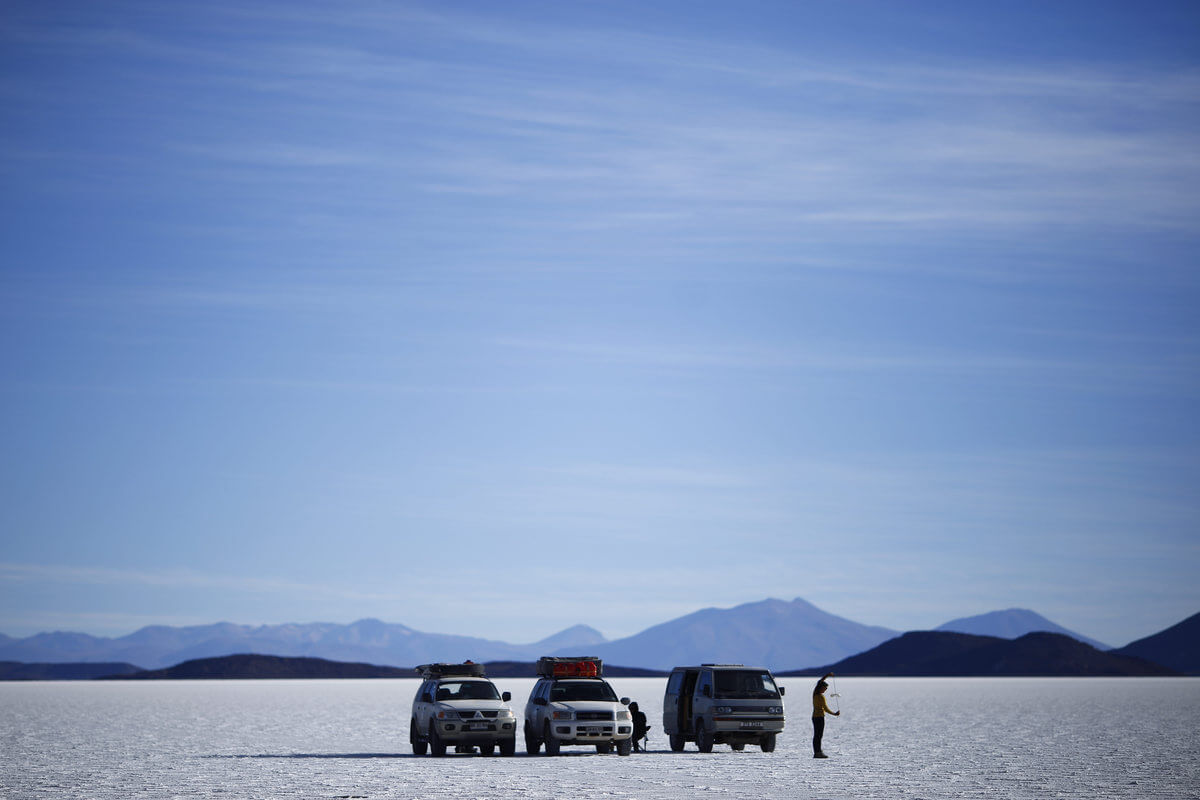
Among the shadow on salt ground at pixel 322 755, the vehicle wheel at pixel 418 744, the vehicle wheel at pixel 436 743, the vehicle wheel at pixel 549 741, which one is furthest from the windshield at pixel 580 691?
the shadow on salt ground at pixel 322 755

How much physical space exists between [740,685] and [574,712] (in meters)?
4.56

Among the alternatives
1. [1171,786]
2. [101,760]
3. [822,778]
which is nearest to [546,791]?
[822,778]

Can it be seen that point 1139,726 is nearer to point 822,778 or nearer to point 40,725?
point 822,778

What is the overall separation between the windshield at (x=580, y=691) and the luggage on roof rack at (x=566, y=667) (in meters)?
0.85

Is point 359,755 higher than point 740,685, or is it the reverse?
point 740,685

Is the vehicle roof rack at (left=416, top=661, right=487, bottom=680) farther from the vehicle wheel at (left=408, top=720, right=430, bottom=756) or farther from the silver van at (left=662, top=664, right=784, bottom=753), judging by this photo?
the silver van at (left=662, top=664, right=784, bottom=753)

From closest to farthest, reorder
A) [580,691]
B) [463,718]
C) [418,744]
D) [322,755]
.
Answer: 1. [463,718]
2. [580,691]
3. [322,755]
4. [418,744]

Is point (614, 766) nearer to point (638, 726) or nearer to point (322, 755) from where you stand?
point (638, 726)

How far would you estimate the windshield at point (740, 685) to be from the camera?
37.4 m

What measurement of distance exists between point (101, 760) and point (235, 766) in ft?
14.4

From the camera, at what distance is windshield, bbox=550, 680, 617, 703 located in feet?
122

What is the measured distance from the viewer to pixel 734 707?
37.2 metres

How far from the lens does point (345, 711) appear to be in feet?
261

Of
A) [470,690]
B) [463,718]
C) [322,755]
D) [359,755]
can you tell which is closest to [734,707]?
[470,690]
